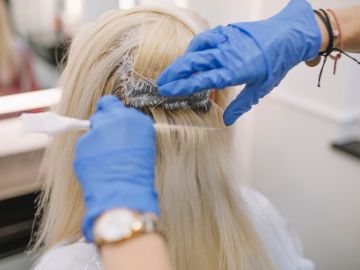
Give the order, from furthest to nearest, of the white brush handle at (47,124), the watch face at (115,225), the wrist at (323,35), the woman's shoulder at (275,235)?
the woman's shoulder at (275,235) < the wrist at (323,35) < the white brush handle at (47,124) < the watch face at (115,225)

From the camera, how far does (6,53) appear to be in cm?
151

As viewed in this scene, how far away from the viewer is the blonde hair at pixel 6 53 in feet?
4.74

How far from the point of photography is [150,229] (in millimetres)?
572

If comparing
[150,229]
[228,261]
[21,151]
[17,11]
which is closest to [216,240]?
[228,261]

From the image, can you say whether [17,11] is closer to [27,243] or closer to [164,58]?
[27,243]

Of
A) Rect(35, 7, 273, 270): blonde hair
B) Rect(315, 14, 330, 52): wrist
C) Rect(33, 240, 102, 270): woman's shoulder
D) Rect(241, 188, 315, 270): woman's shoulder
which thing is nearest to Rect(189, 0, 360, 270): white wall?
Rect(241, 188, 315, 270): woman's shoulder

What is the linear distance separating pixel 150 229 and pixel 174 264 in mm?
283

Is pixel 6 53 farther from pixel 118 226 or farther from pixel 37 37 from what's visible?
pixel 118 226

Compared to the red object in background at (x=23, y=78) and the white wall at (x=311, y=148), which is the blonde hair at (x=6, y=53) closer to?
the red object in background at (x=23, y=78)

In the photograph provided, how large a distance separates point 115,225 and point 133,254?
48 millimetres

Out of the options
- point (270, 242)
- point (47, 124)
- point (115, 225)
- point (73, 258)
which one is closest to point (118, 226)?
point (115, 225)

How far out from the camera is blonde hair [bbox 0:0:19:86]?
1443 mm

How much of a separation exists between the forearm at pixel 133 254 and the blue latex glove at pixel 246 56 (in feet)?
0.89

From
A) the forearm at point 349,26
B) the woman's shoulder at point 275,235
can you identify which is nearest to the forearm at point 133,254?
the woman's shoulder at point 275,235
